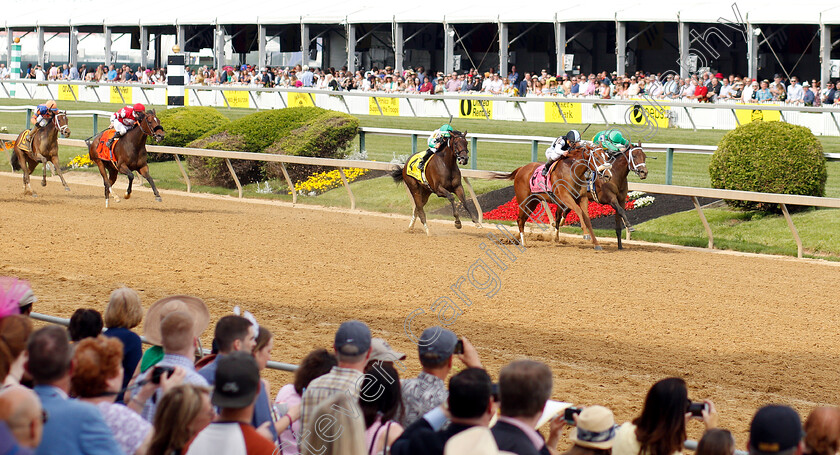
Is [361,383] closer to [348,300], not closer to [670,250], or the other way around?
[348,300]

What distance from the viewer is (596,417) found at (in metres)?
3.44

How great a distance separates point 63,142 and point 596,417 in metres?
18.5

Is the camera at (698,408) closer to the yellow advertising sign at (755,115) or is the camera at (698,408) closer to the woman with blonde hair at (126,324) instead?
the woman with blonde hair at (126,324)

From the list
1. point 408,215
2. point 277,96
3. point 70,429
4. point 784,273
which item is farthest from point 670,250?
point 277,96

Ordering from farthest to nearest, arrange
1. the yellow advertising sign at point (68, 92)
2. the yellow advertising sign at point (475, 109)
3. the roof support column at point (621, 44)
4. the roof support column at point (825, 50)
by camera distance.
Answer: the yellow advertising sign at point (68, 92) < the roof support column at point (621, 44) < the yellow advertising sign at point (475, 109) < the roof support column at point (825, 50)

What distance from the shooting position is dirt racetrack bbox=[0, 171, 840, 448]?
704 cm

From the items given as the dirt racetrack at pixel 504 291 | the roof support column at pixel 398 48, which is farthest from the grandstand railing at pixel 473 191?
the roof support column at pixel 398 48

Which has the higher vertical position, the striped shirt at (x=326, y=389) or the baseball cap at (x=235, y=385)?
the baseball cap at (x=235, y=385)

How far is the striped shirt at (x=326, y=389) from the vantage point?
12.3 feet

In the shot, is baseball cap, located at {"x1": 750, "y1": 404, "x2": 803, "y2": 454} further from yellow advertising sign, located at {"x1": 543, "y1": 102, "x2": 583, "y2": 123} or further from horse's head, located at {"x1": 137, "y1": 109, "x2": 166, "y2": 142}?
yellow advertising sign, located at {"x1": 543, "y1": 102, "x2": 583, "y2": 123}

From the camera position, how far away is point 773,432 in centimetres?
309

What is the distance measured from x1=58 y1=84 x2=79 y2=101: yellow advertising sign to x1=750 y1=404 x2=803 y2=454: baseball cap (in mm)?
34998

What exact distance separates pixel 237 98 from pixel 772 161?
1903 cm

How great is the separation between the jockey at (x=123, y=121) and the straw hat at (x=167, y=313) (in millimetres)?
12072
